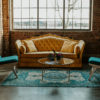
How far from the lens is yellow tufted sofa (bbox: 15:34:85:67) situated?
5035 mm

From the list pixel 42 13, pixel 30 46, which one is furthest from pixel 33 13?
pixel 30 46

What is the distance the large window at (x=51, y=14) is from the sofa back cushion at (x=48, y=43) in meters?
0.73

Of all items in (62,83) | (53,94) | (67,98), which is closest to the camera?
(67,98)

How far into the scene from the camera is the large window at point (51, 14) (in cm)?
637

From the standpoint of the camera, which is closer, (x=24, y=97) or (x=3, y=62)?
(x=24, y=97)

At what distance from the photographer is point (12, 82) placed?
12.0 ft

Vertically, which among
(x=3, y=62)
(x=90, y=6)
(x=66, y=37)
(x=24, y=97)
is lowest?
(x=24, y=97)

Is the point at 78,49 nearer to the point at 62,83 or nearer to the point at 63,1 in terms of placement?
the point at 62,83

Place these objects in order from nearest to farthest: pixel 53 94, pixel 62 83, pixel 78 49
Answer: pixel 53 94
pixel 62 83
pixel 78 49

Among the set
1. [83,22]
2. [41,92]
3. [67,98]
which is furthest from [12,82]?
[83,22]

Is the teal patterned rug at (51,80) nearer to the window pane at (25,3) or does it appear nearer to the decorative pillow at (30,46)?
the decorative pillow at (30,46)

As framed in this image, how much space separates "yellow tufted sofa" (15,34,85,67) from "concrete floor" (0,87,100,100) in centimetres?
184

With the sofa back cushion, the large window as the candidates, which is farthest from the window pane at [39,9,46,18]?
the sofa back cushion

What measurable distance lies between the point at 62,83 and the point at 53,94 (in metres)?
0.66
